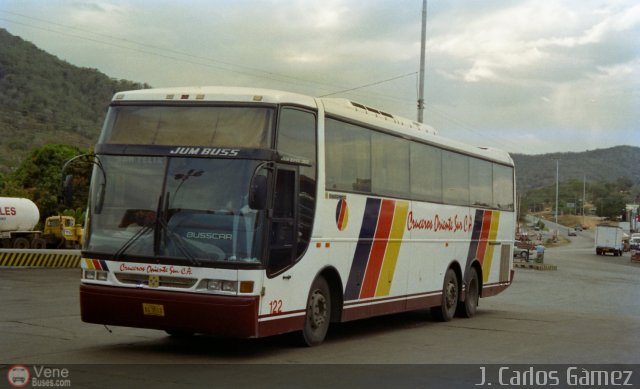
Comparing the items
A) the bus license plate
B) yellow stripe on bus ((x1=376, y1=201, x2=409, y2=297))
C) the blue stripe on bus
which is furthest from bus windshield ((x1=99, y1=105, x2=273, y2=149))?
yellow stripe on bus ((x1=376, y1=201, x2=409, y2=297))

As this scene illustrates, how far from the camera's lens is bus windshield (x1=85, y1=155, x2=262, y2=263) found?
10531 mm

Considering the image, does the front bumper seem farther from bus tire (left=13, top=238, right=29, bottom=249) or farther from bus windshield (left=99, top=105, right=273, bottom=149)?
bus tire (left=13, top=238, right=29, bottom=249)

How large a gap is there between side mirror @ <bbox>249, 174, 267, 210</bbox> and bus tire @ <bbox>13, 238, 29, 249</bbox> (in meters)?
39.2

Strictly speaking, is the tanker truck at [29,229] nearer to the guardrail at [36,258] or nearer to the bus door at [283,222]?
the guardrail at [36,258]

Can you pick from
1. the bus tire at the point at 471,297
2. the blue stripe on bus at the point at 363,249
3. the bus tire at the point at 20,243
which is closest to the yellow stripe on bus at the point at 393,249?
the blue stripe on bus at the point at 363,249

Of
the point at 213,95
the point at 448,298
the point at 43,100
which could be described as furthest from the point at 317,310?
the point at 43,100

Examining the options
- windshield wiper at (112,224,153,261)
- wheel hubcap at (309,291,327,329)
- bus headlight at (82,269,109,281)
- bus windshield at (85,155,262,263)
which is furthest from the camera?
wheel hubcap at (309,291,327,329)

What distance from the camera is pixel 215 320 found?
10367 mm

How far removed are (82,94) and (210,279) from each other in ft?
356

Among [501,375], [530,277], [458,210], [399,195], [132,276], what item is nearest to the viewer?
[501,375]

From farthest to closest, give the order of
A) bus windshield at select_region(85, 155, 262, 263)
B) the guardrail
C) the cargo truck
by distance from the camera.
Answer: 1. the cargo truck
2. the guardrail
3. bus windshield at select_region(85, 155, 262, 263)

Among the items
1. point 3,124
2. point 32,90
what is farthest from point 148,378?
point 32,90

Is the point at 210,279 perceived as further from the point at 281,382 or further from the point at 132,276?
the point at 281,382

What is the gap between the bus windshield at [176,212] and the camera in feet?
34.6
